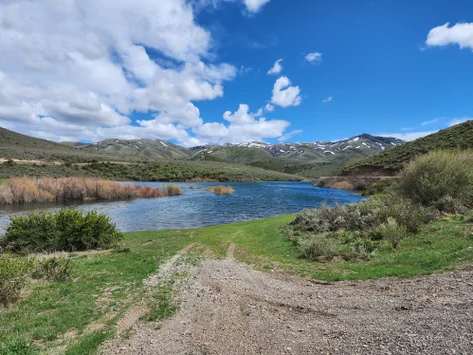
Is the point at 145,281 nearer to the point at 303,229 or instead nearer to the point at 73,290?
the point at 73,290

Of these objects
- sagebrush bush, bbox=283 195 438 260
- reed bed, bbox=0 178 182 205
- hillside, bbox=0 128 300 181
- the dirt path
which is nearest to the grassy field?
sagebrush bush, bbox=283 195 438 260

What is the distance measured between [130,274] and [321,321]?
7587 millimetres

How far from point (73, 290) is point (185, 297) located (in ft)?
12.4

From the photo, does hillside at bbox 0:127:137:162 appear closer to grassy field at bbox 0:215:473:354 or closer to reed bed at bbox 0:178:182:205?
reed bed at bbox 0:178:182:205

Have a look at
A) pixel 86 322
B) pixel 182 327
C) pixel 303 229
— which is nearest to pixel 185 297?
pixel 182 327

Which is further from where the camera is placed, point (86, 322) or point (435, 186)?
point (435, 186)

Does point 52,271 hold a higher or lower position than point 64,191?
lower

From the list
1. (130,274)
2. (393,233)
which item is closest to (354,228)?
(393,233)

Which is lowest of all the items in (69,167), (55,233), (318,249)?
(318,249)

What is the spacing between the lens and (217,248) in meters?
15.3

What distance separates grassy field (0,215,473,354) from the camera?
20.7 ft

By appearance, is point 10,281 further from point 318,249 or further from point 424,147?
point 424,147

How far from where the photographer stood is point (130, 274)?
35.1 feet

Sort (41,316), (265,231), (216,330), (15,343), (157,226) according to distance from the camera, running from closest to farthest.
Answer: (15,343) → (216,330) → (41,316) → (265,231) → (157,226)
